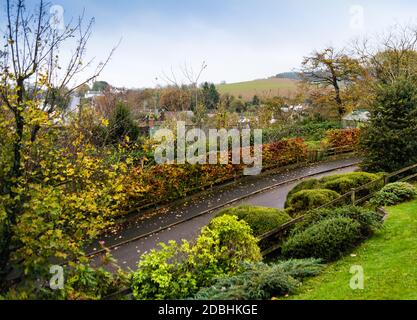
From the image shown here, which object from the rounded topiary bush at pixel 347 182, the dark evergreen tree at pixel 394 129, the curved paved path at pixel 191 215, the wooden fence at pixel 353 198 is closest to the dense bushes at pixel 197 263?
the wooden fence at pixel 353 198

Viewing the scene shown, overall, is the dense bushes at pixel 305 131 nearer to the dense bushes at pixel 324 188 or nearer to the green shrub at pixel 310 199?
the dense bushes at pixel 324 188

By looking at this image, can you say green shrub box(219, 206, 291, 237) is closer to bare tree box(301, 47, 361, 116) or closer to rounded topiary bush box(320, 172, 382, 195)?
rounded topiary bush box(320, 172, 382, 195)

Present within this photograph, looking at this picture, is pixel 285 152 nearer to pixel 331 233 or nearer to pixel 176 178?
pixel 176 178

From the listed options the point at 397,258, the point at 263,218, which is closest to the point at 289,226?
the point at 263,218

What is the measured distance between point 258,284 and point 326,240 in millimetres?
2840

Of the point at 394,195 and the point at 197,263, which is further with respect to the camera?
the point at 394,195

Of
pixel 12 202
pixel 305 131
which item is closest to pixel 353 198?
pixel 12 202

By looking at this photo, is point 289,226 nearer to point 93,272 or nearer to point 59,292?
point 93,272

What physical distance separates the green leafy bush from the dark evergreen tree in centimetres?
1138

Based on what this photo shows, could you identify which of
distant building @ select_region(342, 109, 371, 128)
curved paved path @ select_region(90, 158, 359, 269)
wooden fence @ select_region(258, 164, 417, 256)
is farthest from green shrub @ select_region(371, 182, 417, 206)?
distant building @ select_region(342, 109, 371, 128)

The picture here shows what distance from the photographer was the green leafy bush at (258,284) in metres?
7.84

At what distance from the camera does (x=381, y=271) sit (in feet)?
28.0

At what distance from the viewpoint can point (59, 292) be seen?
709 cm

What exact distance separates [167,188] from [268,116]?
20.1m
